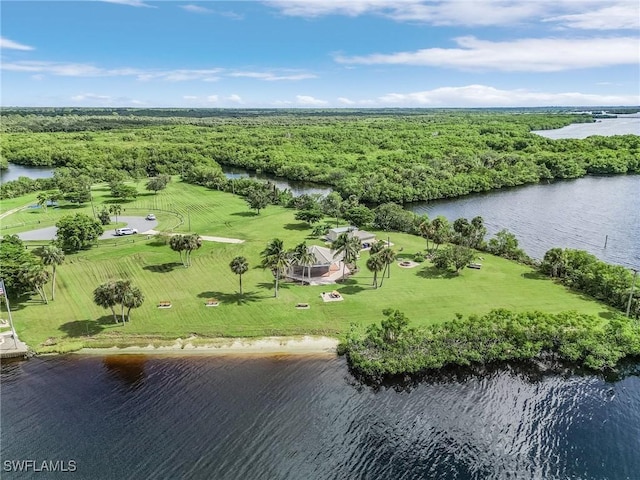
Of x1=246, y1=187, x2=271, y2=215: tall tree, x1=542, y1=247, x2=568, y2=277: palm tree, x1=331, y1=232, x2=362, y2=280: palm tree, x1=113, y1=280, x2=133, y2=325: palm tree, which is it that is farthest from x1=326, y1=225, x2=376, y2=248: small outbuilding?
x1=113, y1=280, x2=133, y2=325: palm tree

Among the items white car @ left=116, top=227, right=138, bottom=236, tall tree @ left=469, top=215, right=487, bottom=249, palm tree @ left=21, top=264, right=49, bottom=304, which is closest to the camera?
palm tree @ left=21, top=264, right=49, bottom=304

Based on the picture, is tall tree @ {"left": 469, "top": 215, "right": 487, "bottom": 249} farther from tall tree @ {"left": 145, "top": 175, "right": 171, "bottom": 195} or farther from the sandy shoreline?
tall tree @ {"left": 145, "top": 175, "right": 171, "bottom": 195}

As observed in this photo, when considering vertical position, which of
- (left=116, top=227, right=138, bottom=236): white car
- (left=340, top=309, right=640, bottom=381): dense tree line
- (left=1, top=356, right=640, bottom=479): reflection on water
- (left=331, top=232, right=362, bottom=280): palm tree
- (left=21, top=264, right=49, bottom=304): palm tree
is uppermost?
(left=331, top=232, right=362, bottom=280): palm tree

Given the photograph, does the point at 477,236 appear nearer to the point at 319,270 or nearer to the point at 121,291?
the point at 319,270

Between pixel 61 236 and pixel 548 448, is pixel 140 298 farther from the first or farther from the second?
pixel 548 448

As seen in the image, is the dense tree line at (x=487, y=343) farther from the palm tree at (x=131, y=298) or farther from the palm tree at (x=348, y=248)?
the palm tree at (x=131, y=298)

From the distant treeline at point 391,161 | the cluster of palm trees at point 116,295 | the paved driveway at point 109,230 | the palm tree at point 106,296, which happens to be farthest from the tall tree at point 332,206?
the palm tree at point 106,296

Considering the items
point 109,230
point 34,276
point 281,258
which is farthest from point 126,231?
point 281,258
